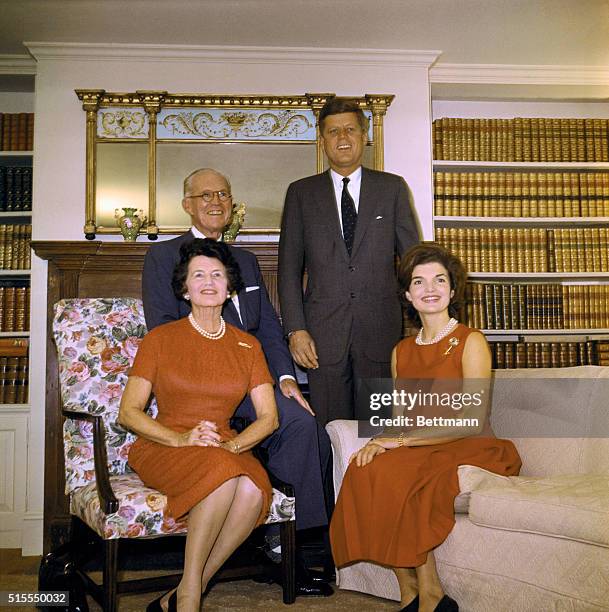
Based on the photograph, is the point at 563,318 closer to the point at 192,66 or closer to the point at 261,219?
the point at 261,219

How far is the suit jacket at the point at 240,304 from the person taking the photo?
282cm

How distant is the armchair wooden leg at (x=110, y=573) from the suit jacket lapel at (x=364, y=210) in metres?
1.50

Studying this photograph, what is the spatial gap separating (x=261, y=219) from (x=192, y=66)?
3.16 feet

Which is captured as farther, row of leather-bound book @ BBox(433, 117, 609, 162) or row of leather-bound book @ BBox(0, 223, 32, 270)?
row of leather-bound book @ BBox(433, 117, 609, 162)

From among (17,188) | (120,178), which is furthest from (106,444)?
(17,188)

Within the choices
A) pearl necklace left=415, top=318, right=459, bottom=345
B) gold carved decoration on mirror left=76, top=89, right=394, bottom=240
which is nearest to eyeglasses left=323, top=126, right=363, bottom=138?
pearl necklace left=415, top=318, right=459, bottom=345

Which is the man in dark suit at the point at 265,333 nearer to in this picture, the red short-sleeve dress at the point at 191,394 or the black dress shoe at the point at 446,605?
the red short-sleeve dress at the point at 191,394

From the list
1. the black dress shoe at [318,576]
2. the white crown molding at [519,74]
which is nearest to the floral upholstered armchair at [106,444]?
the black dress shoe at [318,576]

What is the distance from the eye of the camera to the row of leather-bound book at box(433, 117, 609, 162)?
14.4 ft

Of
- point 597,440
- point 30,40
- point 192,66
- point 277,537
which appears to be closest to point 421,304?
point 597,440

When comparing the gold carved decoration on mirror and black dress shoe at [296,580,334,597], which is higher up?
the gold carved decoration on mirror

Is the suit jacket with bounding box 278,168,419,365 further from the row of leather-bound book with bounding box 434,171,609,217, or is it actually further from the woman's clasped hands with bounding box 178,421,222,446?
the row of leather-bound book with bounding box 434,171,609,217

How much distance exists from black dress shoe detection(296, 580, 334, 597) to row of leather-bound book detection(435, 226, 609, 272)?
230 cm

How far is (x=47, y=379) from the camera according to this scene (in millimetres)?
3609
